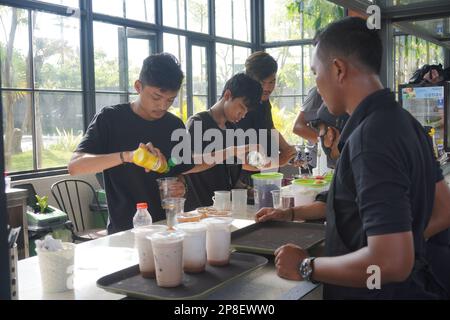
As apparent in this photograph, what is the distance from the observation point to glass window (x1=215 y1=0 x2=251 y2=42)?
8.05 m

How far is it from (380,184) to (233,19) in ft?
24.9

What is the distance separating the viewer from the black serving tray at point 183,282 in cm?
139

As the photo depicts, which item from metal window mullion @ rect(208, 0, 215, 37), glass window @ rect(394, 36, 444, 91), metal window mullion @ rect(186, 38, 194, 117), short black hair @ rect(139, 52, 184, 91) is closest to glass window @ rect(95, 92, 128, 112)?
metal window mullion @ rect(186, 38, 194, 117)

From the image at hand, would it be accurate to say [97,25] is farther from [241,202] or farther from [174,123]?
[241,202]

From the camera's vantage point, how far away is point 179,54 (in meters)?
7.21

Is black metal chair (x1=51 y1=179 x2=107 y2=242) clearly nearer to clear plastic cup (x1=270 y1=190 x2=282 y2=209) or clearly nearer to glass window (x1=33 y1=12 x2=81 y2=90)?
glass window (x1=33 y1=12 x2=81 y2=90)

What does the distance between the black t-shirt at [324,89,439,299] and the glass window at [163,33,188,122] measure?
18.5 ft

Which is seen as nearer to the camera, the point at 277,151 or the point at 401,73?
the point at 277,151

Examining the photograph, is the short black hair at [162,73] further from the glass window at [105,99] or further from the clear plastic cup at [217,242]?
the glass window at [105,99]

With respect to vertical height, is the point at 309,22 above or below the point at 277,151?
above

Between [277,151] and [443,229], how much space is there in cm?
190

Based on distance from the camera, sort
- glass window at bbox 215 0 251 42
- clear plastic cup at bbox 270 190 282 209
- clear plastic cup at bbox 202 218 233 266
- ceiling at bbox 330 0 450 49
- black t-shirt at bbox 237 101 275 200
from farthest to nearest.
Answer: glass window at bbox 215 0 251 42
black t-shirt at bbox 237 101 275 200
ceiling at bbox 330 0 450 49
clear plastic cup at bbox 270 190 282 209
clear plastic cup at bbox 202 218 233 266

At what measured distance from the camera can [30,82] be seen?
17.2 ft
